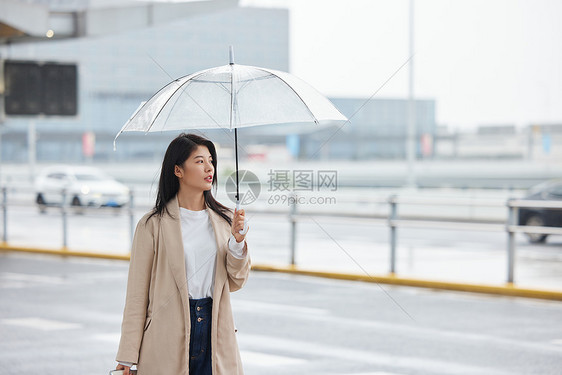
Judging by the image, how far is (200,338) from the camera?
137 inches

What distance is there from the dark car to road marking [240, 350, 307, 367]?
463 inches

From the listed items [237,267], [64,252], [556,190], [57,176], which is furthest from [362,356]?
[57,176]

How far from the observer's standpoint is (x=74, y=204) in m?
29.3

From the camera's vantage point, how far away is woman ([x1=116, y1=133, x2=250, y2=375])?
135 inches

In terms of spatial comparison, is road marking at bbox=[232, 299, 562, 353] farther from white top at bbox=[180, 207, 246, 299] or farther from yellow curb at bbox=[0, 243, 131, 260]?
yellow curb at bbox=[0, 243, 131, 260]

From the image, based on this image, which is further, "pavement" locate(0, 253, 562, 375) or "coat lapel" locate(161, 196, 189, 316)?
"pavement" locate(0, 253, 562, 375)

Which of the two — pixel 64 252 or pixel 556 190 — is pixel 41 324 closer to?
pixel 64 252

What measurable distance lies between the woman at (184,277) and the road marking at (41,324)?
4.75 meters

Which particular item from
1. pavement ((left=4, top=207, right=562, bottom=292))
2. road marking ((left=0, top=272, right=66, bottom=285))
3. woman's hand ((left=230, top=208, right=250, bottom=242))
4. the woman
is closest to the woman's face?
the woman

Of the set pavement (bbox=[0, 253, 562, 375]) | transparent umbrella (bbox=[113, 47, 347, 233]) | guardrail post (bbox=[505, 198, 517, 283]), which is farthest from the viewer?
guardrail post (bbox=[505, 198, 517, 283])

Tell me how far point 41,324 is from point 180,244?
522 cm

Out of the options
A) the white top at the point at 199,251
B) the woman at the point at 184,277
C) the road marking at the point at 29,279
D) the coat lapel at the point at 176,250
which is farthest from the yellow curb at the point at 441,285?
A: the coat lapel at the point at 176,250

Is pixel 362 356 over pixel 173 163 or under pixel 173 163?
under

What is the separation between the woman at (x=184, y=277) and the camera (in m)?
3.42
